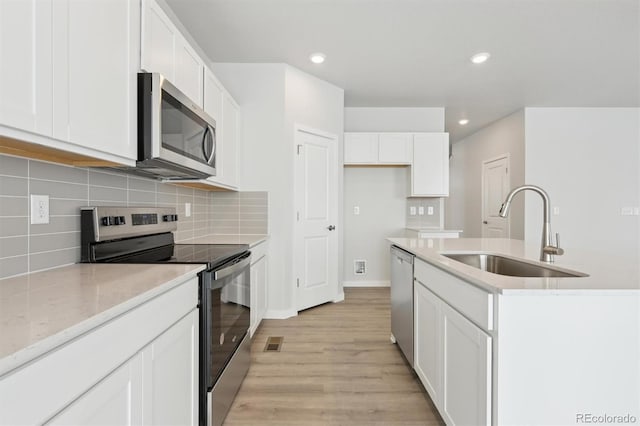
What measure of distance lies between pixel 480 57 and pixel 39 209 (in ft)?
12.1

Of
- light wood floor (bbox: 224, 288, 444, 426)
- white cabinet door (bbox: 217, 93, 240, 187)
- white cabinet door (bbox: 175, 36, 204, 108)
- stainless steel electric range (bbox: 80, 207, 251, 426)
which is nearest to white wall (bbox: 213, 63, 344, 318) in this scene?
white cabinet door (bbox: 217, 93, 240, 187)

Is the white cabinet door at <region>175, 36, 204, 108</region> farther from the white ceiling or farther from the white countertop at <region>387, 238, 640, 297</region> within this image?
the white countertop at <region>387, 238, 640, 297</region>

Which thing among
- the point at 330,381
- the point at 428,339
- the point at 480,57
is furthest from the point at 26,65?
the point at 480,57

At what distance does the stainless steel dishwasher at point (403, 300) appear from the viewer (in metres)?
2.15

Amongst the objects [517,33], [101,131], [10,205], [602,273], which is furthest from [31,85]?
[517,33]

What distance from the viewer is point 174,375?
1.23m

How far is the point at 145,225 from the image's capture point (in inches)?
75.9

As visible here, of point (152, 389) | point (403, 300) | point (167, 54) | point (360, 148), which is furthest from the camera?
point (360, 148)

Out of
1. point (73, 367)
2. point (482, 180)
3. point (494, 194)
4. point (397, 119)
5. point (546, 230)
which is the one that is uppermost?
point (397, 119)

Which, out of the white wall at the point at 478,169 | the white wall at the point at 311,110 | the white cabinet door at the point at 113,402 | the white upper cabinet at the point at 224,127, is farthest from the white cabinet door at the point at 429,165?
the white cabinet door at the point at 113,402

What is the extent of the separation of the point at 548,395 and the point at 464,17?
2.69 meters

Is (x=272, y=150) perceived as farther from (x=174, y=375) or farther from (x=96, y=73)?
(x=174, y=375)

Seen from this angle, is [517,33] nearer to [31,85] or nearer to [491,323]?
[491,323]

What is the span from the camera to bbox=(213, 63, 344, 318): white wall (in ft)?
11.2
